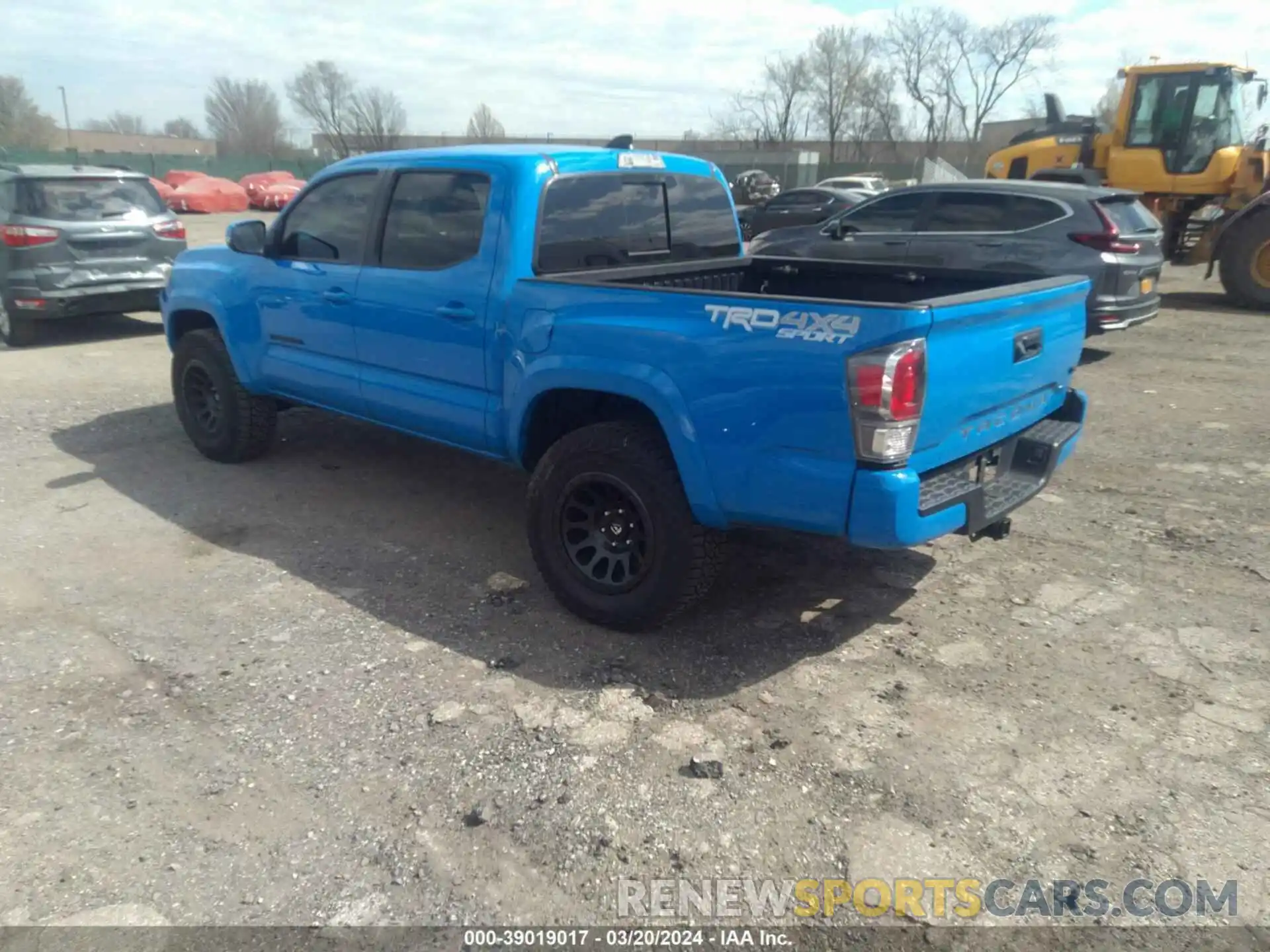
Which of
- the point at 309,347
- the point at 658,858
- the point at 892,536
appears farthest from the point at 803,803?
the point at 309,347

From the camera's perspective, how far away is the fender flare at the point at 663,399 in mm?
3389

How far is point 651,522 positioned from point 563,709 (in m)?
0.79

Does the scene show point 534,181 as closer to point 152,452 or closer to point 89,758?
point 89,758

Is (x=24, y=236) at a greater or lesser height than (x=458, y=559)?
greater

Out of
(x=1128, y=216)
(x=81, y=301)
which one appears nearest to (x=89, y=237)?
(x=81, y=301)

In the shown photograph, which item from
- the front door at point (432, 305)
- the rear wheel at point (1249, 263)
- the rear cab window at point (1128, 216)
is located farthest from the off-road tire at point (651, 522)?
the rear wheel at point (1249, 263)

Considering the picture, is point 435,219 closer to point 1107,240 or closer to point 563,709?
point 563,709

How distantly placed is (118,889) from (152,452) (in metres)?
4.37

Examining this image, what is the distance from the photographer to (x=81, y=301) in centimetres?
927

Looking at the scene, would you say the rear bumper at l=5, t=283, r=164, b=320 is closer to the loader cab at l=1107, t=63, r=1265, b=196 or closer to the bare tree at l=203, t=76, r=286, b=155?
the loader cab at l=1107, t=63, r=1265, b=196

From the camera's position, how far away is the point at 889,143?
212 ft

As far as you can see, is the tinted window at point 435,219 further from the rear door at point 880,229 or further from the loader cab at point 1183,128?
the loader cab at point 1183,128

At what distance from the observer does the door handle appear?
414 cm

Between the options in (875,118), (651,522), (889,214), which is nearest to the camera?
(651,522)
